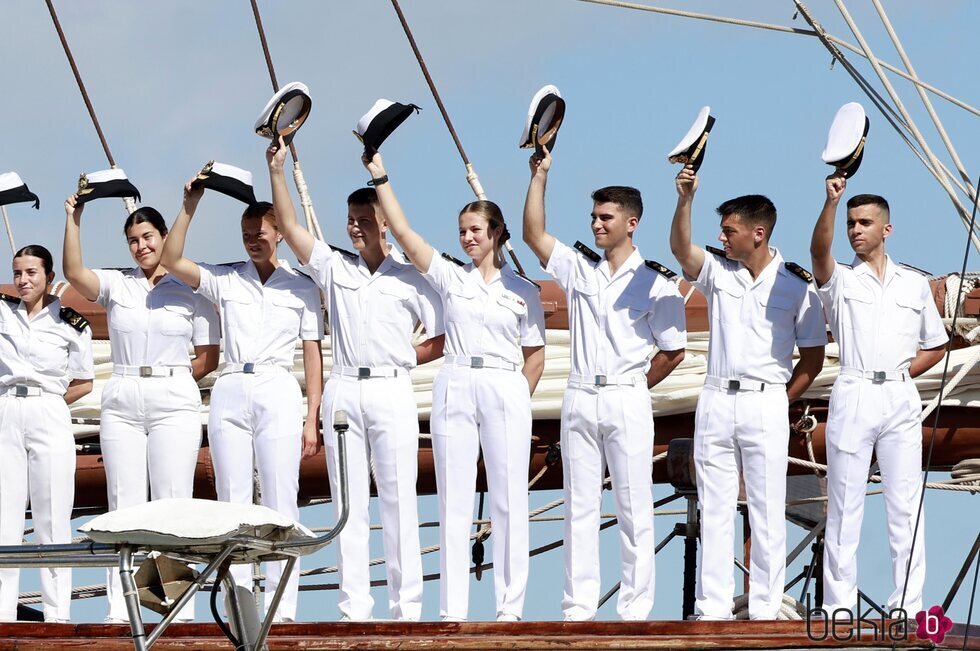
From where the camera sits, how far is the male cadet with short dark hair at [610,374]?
8344 millimetres

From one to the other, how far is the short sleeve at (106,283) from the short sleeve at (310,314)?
899mm

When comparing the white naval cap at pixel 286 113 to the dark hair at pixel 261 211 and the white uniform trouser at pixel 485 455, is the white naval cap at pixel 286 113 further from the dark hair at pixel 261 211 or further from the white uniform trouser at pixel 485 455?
the white uniform trouser at pixel 485 455

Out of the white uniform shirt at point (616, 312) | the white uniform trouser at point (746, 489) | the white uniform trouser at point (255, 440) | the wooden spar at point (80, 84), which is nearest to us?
the white uniform trouser at point (746, 489)

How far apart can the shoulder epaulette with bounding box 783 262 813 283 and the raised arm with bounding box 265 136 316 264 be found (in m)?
2.25

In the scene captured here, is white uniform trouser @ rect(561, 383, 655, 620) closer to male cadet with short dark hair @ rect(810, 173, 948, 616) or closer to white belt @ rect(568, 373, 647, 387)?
white belt @ rect(568, 373, 647, 387)

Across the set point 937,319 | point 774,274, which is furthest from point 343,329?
point 937,319

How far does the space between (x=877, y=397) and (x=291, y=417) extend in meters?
2.72

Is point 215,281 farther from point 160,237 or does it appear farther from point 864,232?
point 864,232

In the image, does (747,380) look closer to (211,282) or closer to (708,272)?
(708,272)

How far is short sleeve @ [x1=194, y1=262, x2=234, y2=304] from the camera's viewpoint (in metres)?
8.93

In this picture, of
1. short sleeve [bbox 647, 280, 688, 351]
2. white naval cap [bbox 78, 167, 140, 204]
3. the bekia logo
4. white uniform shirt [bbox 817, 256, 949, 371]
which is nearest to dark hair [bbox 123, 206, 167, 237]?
white naval cap [bbox 78, 167, 140, 204]

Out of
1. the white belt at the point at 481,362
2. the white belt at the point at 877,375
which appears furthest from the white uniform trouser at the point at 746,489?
the white belt at the point at 481,362

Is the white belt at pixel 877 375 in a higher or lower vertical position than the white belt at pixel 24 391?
higher

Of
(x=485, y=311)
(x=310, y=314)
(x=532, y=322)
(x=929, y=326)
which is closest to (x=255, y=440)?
(x=310, y=314)
